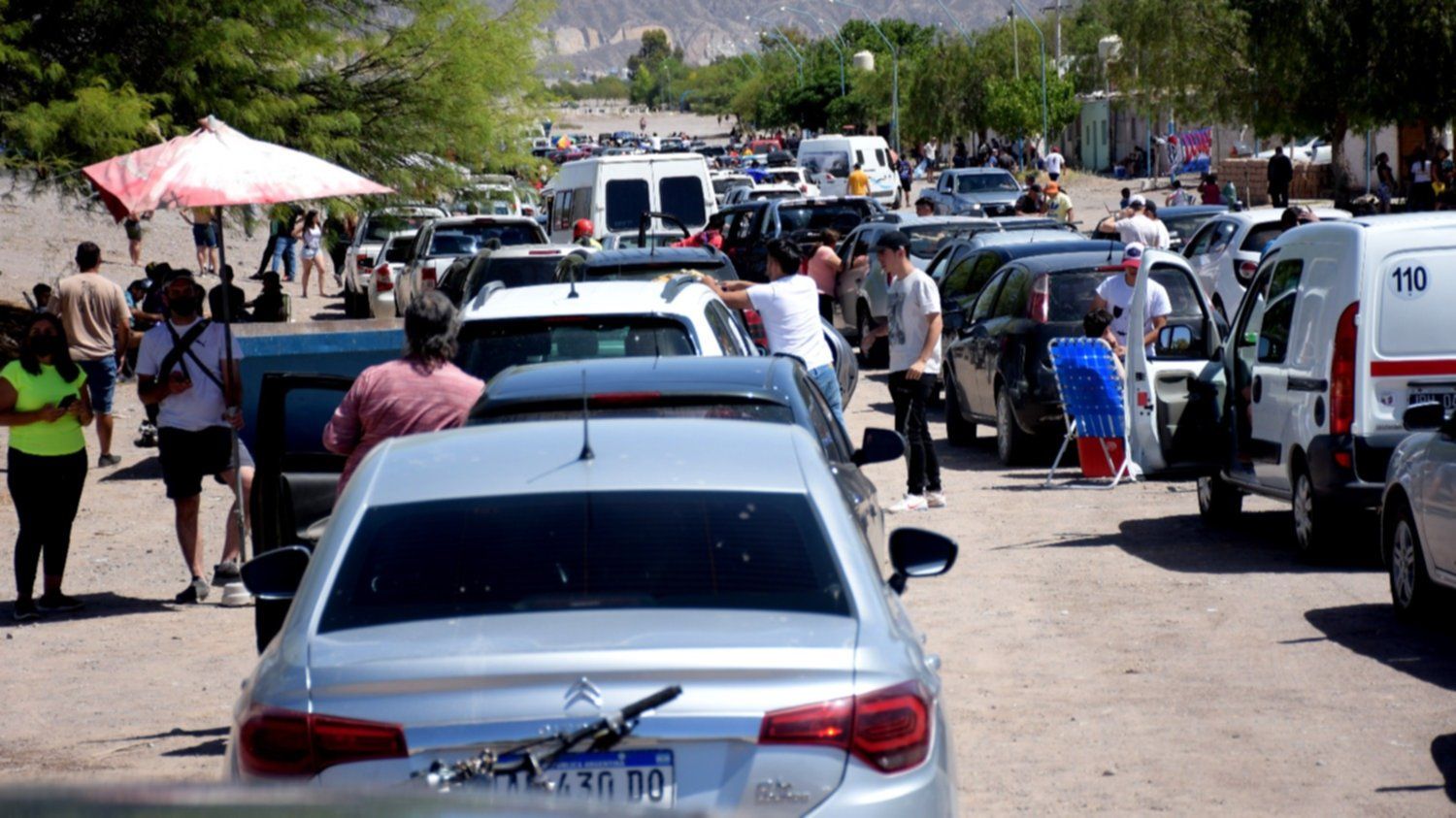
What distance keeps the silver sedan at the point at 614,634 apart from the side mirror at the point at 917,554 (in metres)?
0.64

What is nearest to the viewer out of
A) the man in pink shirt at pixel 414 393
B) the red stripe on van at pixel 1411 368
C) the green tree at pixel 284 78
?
the man in pink shirt at pixel 414 393

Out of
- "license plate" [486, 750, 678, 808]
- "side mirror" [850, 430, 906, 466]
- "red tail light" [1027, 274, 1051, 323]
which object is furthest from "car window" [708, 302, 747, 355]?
"red tail light" [1027, 274, 1051, 323]

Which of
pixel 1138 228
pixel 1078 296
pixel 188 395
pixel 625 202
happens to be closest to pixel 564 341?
pixel 188 395

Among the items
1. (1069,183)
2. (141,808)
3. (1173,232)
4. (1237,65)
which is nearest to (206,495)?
(141,808)

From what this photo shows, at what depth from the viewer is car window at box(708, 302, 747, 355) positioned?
9.30 metres

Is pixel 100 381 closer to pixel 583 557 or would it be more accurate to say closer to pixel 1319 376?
pixel 1319 376

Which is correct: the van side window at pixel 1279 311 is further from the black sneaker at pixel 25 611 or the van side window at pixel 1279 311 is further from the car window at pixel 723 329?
the black sneaker at pixel 25 611

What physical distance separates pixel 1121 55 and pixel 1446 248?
43.1 meters

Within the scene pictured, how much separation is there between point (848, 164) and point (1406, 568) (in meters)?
47.7

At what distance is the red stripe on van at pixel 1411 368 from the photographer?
10180mm

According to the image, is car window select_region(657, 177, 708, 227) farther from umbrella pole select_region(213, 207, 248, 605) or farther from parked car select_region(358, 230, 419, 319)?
umbrella pole select_region(213, 207, 248, 605)

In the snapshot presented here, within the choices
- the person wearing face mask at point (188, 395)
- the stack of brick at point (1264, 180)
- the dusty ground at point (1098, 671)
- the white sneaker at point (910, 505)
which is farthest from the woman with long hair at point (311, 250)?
the stack of brick at point (1264, 180)

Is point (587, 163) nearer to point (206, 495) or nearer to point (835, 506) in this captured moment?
point (206, 495)

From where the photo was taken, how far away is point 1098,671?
864 centimetres
